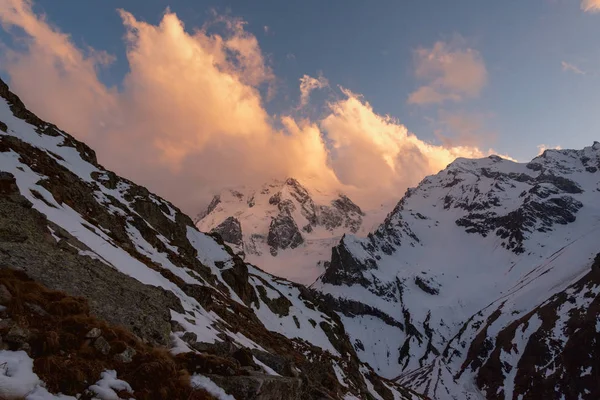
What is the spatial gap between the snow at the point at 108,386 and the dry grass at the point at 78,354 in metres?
0.21

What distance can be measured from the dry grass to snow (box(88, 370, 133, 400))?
0.68 ft

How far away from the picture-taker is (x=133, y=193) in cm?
8288

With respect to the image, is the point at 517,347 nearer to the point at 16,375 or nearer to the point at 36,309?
the point at 36,309

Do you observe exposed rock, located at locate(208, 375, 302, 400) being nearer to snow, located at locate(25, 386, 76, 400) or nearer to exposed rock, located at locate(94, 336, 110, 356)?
exposed rock, located at locate(94, 336, 110, 356)

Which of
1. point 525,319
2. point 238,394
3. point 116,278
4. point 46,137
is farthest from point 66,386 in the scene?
point 525,319

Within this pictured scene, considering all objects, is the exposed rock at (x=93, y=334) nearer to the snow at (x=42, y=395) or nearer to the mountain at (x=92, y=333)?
the mountain at (x=92, y=333)

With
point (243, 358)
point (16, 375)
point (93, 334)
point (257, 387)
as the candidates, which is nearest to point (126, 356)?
point (93, 334)

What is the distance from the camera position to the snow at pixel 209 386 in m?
12.4

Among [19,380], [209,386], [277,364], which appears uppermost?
[277,364]

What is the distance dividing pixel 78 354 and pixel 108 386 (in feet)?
4.59

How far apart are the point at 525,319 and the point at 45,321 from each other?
22769 cm

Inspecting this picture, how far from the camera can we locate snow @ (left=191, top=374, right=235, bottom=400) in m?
12.4

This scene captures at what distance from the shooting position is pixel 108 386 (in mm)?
10016

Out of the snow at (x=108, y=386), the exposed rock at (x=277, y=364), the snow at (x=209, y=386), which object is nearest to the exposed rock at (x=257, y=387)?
the snow at (x=209, y=386)
